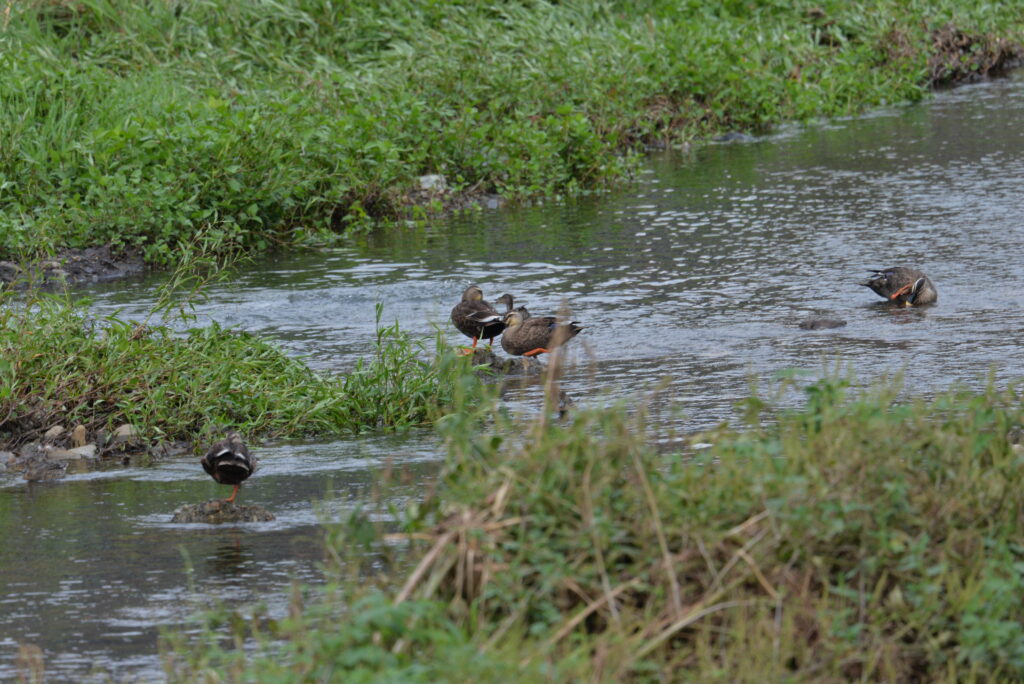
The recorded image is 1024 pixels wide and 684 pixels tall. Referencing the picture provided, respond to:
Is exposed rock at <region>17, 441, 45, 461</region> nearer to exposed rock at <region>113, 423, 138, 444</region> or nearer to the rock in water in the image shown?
exposed rock at <region>113, 423, 138, 444</region>

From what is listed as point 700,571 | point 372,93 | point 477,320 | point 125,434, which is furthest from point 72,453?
point 372,93

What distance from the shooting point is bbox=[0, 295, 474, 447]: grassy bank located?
821cm

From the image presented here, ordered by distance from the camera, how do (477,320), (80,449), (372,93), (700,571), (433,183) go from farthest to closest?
(372,93) < (433,183) < (477,320) < (80,449) < (700,571)

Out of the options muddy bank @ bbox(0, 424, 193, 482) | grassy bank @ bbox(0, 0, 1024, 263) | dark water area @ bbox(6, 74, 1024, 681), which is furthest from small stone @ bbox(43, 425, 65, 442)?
grassy bank @ bbox(0, 0, 1024, 263)

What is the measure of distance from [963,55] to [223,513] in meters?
19.2

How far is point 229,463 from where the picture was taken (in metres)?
6.80

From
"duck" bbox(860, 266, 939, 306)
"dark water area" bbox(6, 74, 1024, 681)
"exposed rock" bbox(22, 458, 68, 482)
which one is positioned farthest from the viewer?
"duck" bbox(860, 266, 939, 306)

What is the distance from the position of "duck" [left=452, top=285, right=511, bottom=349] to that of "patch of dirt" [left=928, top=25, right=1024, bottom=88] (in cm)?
1469

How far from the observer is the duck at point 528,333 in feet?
32.6

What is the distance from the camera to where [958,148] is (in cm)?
1748

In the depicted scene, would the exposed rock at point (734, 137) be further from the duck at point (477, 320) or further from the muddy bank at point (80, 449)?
the muddy bank at point (80, 449)

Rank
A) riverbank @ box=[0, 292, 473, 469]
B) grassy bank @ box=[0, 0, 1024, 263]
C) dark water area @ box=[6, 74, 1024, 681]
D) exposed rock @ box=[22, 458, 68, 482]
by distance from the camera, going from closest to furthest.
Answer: dark water area @ box=[6, 74, 1024, 681]
exposed rock @ box=[22, 458, 68, 482]
riverbank @ box=[0, 292, 473, 469]
grassy bank @ box=[0, 0, 1024, 263]

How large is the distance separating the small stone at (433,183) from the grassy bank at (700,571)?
37.3 ft

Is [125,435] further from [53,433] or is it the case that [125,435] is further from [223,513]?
[223,513]
